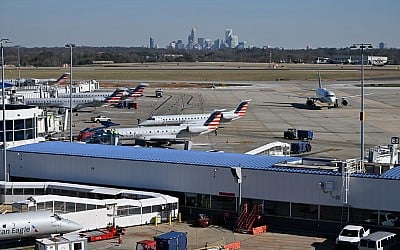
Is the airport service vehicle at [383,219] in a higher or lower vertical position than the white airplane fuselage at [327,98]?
lower

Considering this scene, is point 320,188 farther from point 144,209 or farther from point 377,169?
point 144,209

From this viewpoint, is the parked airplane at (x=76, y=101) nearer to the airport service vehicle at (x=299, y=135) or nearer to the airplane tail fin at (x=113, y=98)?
the airplane tail fin at (x=113, y=98)

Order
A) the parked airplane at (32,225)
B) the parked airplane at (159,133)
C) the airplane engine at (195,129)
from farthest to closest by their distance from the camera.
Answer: the airplane engine at (195,129) < the parked airplane at (159,133) < the parked airplane at (32,225)

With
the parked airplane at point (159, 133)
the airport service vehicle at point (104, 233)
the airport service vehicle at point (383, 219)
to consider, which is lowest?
the airport service vehicle at point (104, 233)

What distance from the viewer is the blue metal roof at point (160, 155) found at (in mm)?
49906

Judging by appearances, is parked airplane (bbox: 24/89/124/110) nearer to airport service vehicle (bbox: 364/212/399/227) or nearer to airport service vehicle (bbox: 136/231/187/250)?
airport service vehicle (bbox: 364/212/399/227)

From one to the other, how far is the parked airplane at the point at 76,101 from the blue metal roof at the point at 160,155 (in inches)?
2676

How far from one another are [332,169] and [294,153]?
108ft

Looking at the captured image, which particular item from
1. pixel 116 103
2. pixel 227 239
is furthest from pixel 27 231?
pixel 116 103

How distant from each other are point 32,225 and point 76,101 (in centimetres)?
8822

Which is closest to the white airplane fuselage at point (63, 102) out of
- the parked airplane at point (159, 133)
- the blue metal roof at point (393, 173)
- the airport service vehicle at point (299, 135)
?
the parked airplane at point (159, 133)

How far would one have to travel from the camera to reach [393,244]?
1596 inches

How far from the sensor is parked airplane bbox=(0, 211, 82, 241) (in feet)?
134

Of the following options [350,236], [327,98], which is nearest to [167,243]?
[350,236]
